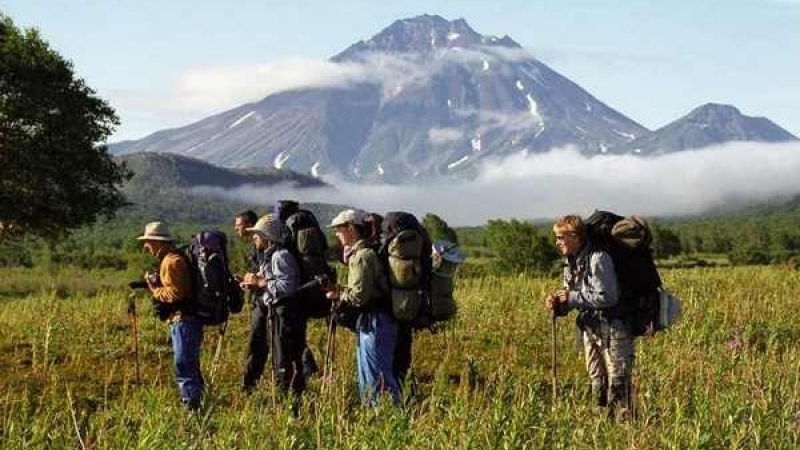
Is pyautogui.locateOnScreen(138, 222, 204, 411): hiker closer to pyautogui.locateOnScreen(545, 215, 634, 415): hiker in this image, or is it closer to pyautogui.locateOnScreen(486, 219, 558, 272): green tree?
pyautogui.locateOnScreen(545, 215, 634, 415): hiker

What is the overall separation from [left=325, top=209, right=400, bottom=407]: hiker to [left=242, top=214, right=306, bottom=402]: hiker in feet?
2.28

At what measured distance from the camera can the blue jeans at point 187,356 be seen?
28.5ft

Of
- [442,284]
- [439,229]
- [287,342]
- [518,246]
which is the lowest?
[518,246]

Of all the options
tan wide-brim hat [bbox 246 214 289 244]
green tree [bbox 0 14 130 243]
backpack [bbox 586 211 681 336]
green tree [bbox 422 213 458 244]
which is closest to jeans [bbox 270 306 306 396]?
tan wide-brim hat [bbox 246 214 289 244]

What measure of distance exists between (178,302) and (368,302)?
1.92 meters

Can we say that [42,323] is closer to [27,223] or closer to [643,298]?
[643,298]

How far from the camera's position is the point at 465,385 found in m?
6.05

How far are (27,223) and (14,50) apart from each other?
5279mm

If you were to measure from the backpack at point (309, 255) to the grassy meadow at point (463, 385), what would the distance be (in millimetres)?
733

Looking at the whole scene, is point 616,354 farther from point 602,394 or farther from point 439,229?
point 439,229

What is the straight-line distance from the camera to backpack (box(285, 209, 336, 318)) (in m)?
8.90

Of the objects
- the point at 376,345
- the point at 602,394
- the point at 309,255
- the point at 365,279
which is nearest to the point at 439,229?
the point at 309,255

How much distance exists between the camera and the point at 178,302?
8609 millimetres

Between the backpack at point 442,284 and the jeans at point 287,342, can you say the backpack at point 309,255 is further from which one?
the backpack at point 442,284
